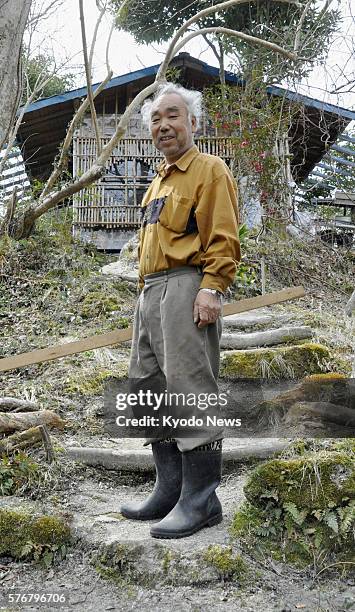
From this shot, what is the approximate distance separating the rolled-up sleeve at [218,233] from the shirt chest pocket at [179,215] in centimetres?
5

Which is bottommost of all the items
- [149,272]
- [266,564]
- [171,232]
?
[266,564]

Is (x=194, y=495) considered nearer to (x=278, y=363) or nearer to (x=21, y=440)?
(x=21, y=440)

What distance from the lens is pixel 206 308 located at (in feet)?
8.01

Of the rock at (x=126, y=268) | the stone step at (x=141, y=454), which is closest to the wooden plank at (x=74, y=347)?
the stone step at (x=141, y=454)

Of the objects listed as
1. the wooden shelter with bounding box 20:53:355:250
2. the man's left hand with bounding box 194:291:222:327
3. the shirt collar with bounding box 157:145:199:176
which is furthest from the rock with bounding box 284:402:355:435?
the wooden shelter with bounding box 20:53:355:250

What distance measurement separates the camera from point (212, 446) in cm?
250

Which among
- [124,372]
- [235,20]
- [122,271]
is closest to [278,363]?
[124,372]

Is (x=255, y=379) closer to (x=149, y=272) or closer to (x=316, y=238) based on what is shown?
(x=149, y=272)

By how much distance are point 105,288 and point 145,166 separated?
266 inches

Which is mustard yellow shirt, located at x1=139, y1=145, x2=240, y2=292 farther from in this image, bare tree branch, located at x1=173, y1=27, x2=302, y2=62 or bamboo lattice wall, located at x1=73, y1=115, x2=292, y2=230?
bamboo lattice wall, located at x1=73, y1=115, x2=292, y2=230

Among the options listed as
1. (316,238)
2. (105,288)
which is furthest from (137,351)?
(316,238)

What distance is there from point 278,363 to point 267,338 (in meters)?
0.68

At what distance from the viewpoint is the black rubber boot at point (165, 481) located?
268 centimetres

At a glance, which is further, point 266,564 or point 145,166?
point 145,166
